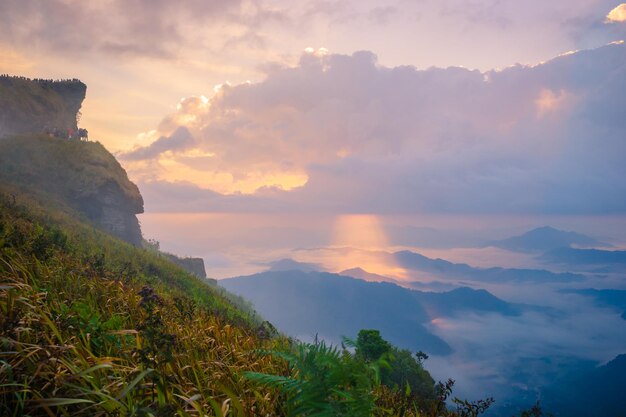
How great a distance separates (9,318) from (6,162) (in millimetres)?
31430

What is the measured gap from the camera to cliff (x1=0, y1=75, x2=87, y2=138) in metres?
40.0

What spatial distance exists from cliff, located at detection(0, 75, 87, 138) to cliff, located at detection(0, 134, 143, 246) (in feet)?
24.4

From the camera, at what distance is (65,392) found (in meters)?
2.81

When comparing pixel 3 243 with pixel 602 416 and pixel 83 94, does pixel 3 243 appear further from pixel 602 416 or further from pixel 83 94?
pixel 602 416

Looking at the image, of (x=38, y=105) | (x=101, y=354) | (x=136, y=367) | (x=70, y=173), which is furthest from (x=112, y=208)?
(x=136, y=367)

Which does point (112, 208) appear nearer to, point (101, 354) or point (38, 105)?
point (38, 105)

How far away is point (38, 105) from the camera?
142 feet

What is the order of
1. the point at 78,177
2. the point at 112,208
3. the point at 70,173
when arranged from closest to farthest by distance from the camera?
the point at 70,173 < the point at 78,177 < the point at 112,208

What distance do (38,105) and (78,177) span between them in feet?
66.6

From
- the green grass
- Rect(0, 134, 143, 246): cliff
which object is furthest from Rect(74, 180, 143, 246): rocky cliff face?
the green grass

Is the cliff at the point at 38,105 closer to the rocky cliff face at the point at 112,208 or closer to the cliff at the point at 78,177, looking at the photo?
the cliff at the point at 78,177

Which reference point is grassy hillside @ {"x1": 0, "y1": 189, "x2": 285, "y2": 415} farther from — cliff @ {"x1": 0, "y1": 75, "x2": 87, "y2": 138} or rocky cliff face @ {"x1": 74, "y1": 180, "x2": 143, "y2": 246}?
cliff @ {"x1": 0, "y1": 75, "x2": 87, "y2": 138}

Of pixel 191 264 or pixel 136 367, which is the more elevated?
pixel 136 367

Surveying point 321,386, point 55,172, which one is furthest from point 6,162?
point 321,386
